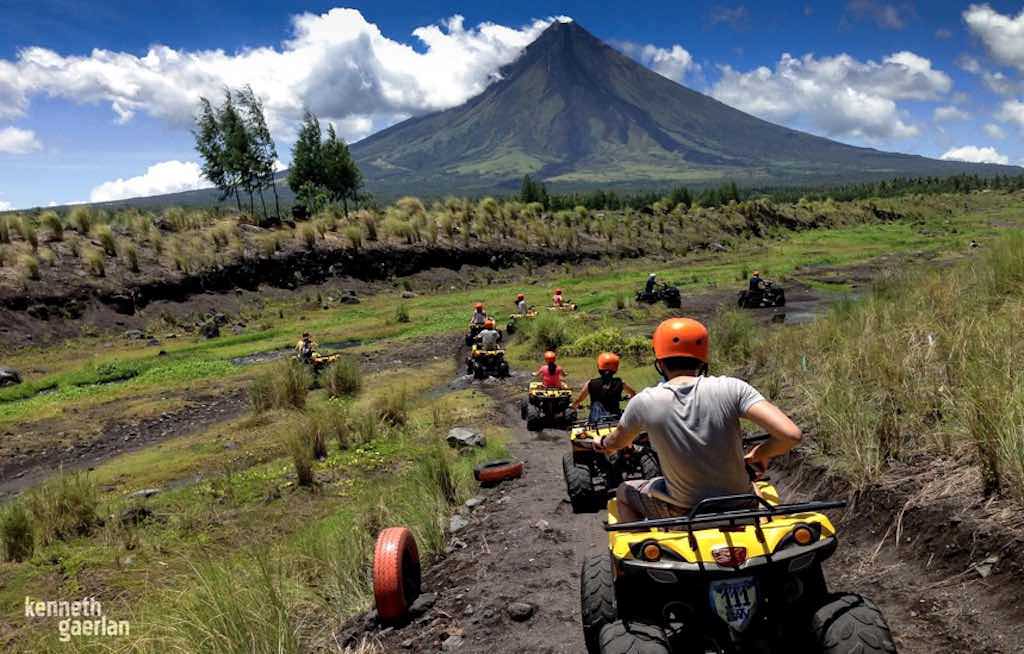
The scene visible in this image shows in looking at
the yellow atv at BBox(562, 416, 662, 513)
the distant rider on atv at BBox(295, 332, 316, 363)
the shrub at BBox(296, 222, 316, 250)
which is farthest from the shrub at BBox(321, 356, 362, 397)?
the shrub at BBox(296, 222, 316, 250)

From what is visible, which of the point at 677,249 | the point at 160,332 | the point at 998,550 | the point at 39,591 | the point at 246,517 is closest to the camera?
the point at 998,550

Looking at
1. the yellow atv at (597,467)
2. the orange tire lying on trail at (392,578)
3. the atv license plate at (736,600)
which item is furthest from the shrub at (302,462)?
the atv license plate at (736,600)

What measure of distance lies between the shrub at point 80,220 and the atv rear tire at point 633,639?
34.9 metres

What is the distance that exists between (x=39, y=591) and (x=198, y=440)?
22.4 ft

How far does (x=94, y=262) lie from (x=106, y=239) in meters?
2.57

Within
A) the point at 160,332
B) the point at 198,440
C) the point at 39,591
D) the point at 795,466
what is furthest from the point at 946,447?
the point at 160,332

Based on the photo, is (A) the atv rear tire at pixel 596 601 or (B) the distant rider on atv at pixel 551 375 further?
(B) the distant rider on atv at pixel 551 375

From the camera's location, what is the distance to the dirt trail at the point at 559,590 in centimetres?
416

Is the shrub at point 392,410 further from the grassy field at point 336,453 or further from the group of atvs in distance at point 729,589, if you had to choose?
the group of atvs in distance at point 729,589

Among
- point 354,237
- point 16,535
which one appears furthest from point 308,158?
point 16,535

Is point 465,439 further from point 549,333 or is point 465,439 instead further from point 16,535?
point 549,333

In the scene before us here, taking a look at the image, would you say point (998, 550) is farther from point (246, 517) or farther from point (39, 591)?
point (39, 591)

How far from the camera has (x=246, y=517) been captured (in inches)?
340

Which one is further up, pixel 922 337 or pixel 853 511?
pixel 922 337
